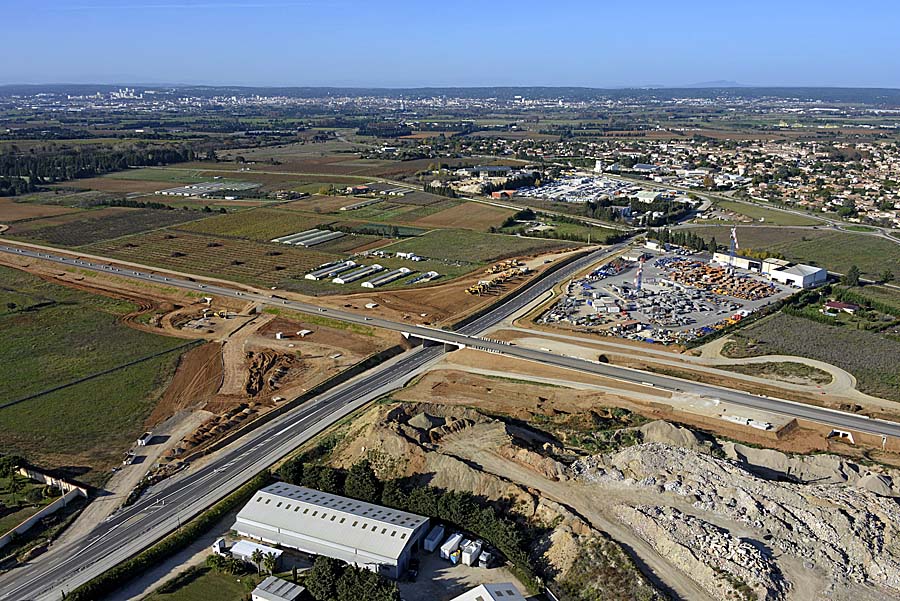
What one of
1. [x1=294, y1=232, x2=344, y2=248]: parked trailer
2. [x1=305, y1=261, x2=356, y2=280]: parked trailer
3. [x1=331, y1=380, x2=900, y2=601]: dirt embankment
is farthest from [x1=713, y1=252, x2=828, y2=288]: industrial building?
[x1=294, y1=232, x2=344, y2=248]: parked trailer

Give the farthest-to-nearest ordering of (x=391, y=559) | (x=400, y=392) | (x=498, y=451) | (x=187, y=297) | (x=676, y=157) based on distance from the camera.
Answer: (x=676, y=157)
(x=187, y=297)
(x=400, y=392)
(x=498, y=451)
(x=391, y=559)

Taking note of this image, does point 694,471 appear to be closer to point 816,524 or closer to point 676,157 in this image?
point 816,524

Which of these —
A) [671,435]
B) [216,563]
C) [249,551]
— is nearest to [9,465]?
[216,563]

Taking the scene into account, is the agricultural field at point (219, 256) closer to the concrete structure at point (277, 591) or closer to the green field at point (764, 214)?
the concrete structure at point (277, 591)

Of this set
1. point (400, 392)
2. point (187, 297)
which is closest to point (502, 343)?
Result: point (400, 392)

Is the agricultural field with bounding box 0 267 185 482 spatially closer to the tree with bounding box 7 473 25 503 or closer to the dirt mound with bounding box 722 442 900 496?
the tree with bounding box 7 473 25 503

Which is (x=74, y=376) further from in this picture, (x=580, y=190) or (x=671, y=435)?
(x=580, y=190)

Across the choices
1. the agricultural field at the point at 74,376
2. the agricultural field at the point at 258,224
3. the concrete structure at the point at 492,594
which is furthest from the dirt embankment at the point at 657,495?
the agricultural field at the point at 258,224
